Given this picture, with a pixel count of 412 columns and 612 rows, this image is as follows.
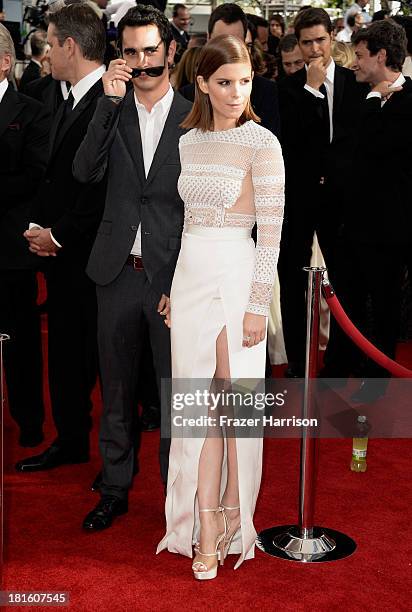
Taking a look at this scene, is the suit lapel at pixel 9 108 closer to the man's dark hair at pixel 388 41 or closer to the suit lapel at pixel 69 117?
the suit lapel at pixel 69 117

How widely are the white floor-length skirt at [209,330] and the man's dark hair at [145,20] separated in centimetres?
73

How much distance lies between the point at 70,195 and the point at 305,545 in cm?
170

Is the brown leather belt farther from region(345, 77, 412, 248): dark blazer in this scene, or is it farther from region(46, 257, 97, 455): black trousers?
region(345, 77, 412, 248): dark blazer

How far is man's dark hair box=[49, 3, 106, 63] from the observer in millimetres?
3885

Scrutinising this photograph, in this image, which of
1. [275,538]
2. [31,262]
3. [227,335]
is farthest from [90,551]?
A: [31,262]

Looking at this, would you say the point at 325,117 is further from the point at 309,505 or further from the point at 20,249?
the point at 309,505

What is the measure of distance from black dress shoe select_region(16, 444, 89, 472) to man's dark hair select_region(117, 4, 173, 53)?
1905 mm

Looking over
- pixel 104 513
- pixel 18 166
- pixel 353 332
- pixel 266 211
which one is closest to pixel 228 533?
pixel 104 513

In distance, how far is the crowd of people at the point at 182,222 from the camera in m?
3.18

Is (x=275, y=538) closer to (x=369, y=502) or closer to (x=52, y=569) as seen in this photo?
(x=369, y=502)

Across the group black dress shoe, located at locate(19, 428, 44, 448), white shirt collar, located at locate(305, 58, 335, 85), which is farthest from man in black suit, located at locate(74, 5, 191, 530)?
white shirt collar, located at locate(305, 58, 335, 85)

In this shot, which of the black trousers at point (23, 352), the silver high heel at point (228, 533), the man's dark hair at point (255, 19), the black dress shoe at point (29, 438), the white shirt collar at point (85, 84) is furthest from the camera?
the man's dark hair at point (255, 19)

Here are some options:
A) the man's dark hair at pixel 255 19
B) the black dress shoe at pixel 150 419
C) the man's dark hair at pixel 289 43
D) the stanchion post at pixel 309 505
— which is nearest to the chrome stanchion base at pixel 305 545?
the stanchion post at pixel 309 505

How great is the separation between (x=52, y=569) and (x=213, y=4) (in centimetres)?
1230
